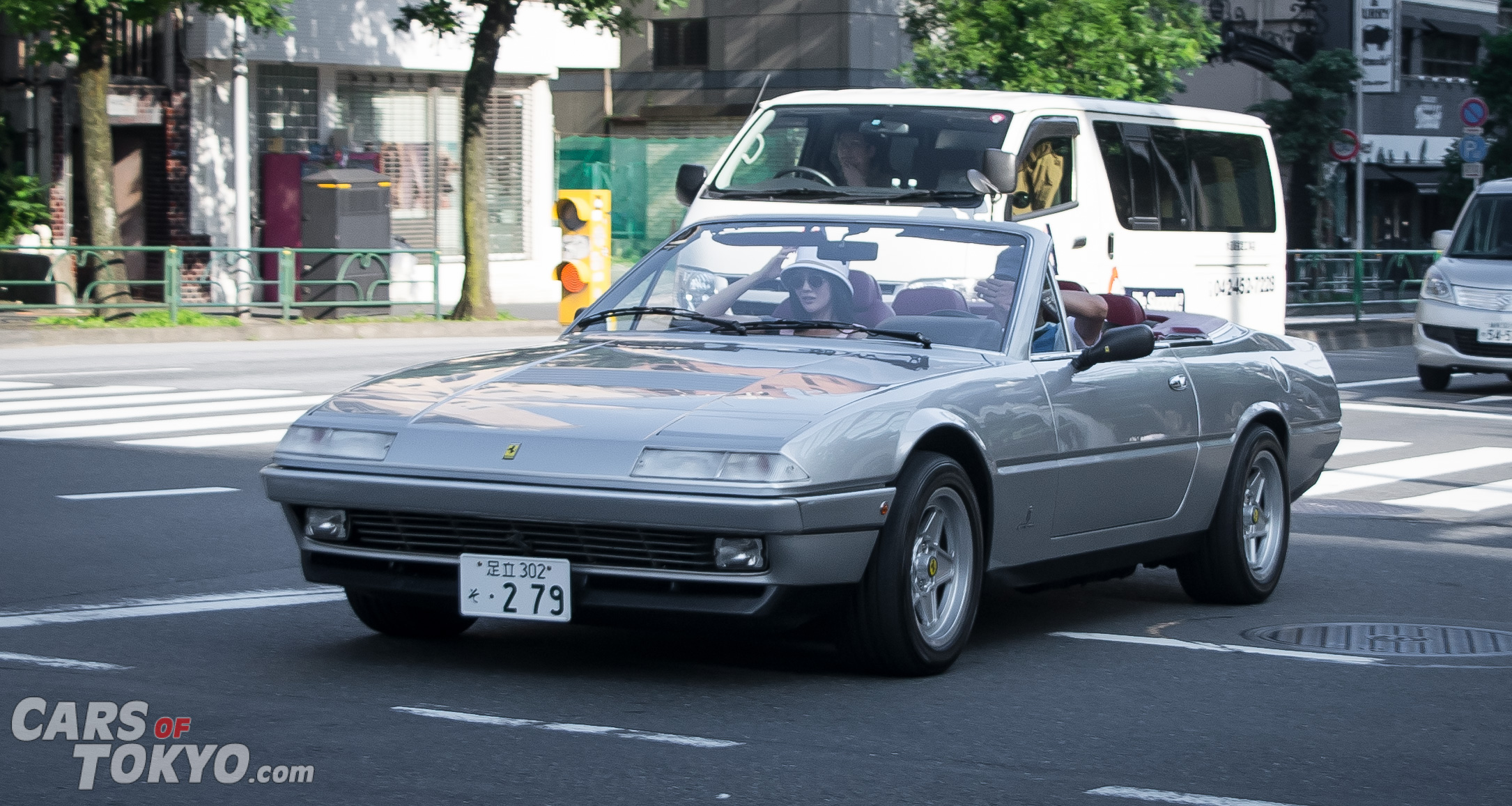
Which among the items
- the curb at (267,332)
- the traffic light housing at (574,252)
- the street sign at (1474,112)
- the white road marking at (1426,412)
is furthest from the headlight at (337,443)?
the street sign at (1474,112)

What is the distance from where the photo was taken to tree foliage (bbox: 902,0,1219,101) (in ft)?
92.2

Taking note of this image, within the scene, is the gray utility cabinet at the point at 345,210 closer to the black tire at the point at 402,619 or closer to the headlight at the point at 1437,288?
the headlight at the point at 1437,288

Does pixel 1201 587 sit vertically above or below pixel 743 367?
below

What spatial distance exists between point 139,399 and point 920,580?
37.3 ft

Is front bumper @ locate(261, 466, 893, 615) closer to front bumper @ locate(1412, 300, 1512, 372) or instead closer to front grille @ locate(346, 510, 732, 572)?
front grille @ locate(346, 510, 732, 572)

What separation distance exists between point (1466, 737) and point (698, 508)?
2141mm

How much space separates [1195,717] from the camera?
563cm

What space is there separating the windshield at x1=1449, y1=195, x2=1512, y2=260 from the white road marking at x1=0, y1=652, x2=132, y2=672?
16.1 meters

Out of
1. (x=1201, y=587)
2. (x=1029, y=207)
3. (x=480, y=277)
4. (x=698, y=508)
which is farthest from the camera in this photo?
(x=480, y=277)

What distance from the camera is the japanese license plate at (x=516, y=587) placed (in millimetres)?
5574

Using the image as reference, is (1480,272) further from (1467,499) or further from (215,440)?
(215,440)

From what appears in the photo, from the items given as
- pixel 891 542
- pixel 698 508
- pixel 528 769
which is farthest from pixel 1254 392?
pixel 528 769

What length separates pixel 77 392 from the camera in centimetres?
1656

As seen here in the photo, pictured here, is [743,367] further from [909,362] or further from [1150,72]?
[1150,72]
